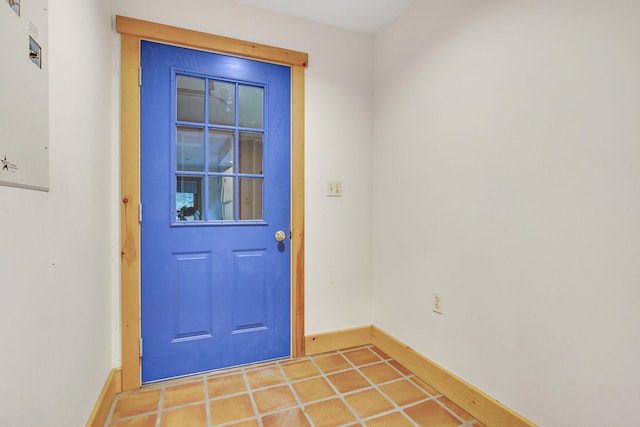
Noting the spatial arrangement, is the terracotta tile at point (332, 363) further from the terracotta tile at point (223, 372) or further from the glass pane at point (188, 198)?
the glass pane at point (188, 198)

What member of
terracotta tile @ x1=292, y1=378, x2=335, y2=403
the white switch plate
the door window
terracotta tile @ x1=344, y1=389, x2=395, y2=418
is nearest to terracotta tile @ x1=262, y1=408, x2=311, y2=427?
terracotta tile @ x1=292, y1=378, x2=335, y2=403

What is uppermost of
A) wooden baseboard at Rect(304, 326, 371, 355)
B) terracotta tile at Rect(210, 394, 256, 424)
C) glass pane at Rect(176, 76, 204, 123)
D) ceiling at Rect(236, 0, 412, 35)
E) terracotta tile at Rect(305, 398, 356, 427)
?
ceiling at Rect(236, 0, 412, 35)

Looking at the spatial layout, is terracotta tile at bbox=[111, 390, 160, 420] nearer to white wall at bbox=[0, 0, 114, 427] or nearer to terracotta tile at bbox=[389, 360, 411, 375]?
white wall at bbox=[0, 0, 114, 427]

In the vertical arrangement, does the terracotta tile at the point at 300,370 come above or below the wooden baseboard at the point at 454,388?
below

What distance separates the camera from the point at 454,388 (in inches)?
65.7

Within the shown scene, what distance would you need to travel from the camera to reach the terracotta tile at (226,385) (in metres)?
1.74

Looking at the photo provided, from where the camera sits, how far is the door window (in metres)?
1.92

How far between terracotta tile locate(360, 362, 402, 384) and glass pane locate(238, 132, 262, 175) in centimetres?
154

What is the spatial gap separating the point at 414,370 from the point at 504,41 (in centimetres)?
194

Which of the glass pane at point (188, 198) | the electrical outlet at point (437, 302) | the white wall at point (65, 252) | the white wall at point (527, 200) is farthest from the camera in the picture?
the glass pane at point (188, 198)

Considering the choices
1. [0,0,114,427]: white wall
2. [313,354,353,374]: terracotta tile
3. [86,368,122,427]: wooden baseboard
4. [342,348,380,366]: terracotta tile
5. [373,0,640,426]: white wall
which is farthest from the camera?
[342,348,380,366]: terracotta tile

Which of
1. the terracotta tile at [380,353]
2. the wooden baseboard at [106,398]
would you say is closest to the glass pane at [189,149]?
the wooden baseboard at [106,398]

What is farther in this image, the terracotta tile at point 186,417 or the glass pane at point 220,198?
the glass pane at point 220,198

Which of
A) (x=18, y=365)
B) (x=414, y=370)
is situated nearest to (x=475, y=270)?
(x=414, y=370)
